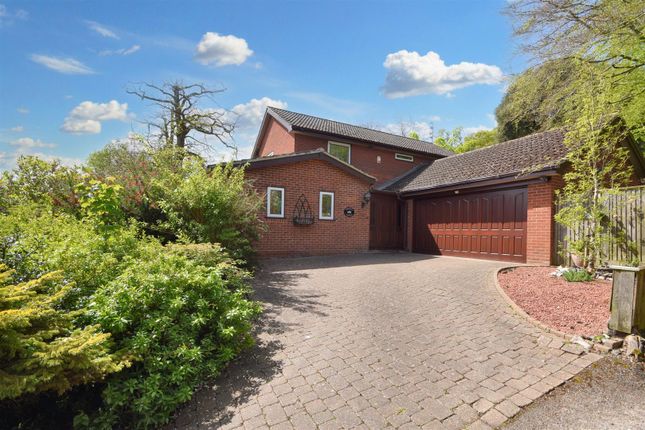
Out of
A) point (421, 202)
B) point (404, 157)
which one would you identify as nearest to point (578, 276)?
point (421, 202)

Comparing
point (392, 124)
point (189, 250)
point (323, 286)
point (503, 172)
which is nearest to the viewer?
point (189, 250)

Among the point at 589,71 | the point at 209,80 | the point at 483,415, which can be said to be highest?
the point at 209,80

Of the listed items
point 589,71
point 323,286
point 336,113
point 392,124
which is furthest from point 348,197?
point 392,124

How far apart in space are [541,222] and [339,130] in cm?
1048

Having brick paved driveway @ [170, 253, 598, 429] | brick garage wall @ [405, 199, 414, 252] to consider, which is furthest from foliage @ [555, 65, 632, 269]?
brick garage wall @ [405, 199, 414, 252]

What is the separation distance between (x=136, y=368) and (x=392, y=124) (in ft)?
134

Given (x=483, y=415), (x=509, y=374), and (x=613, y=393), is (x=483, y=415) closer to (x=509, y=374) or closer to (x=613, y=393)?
(x=509, y=374)

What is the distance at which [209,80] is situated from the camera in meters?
20.4

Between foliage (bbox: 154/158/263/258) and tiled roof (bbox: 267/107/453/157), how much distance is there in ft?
25.1

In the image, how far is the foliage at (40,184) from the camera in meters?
5.98

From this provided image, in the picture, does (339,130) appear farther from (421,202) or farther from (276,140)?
(421,202)

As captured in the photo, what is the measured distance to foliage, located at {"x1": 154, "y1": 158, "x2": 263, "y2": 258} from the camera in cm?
678

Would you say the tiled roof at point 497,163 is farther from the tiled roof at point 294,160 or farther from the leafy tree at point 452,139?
the leafy tree at point 452,139


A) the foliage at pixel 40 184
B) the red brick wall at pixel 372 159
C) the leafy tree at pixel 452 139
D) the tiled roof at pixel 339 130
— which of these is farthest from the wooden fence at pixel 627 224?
the leafy tree at pixel 452 139
